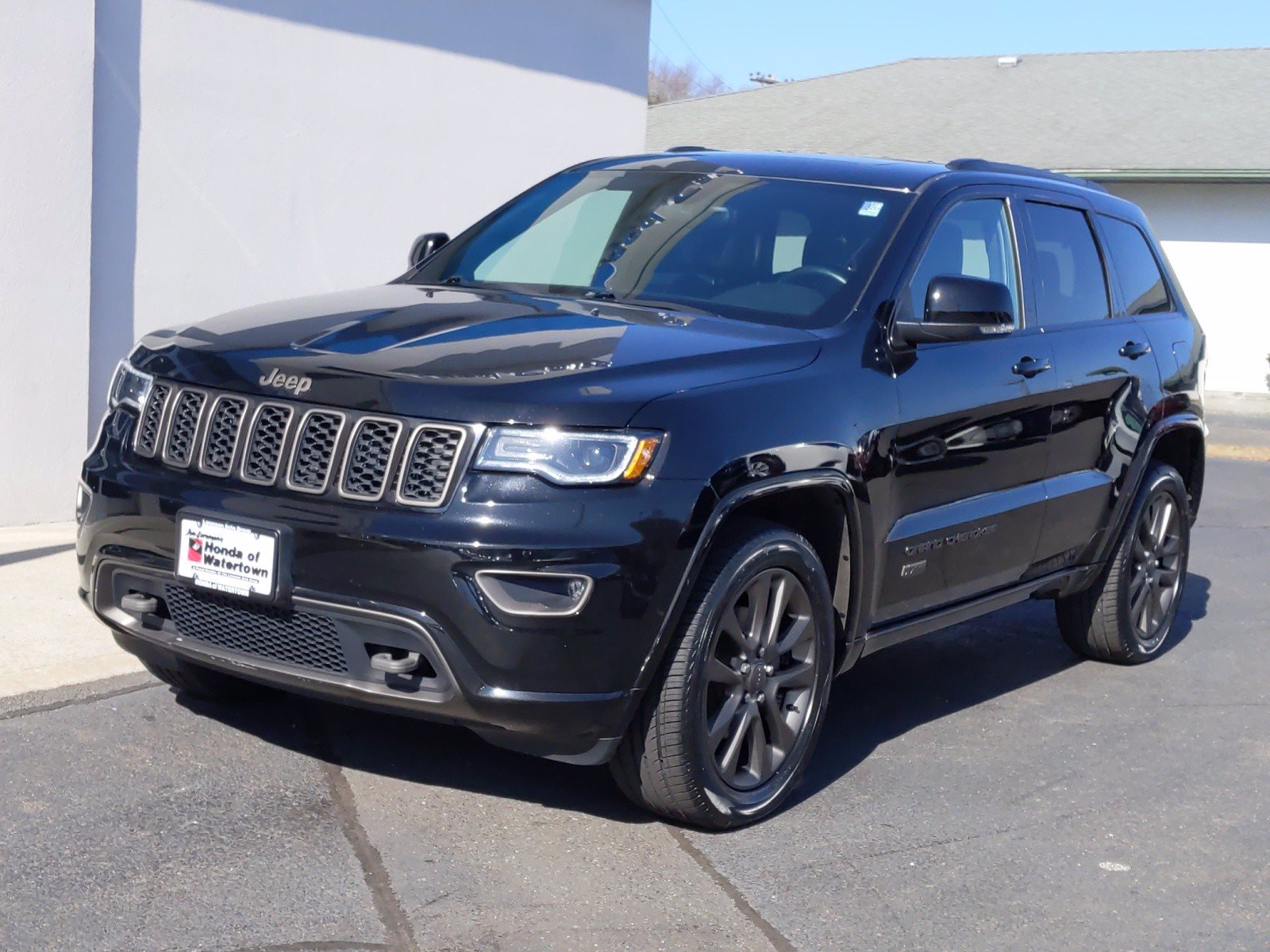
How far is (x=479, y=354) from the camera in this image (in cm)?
426

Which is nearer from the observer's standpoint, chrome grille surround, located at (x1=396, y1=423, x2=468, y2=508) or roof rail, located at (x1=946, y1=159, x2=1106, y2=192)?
chrome grille surround, located at (x1=396, y1=423, x2=468, y2=508)

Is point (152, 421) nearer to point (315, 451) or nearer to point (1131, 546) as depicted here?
point (315, 451)

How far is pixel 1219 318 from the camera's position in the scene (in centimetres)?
2438

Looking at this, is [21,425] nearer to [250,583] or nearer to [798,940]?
[250,583]

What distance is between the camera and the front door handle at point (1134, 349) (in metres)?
6.42

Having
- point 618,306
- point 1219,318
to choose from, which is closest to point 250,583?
point 618,306

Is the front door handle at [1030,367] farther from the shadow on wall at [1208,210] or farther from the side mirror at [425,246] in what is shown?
the shadow on wall at [1208,210]

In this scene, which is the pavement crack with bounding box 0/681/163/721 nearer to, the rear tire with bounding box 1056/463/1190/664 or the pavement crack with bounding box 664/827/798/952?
the pavement crack with bounding box 664/827/798/952

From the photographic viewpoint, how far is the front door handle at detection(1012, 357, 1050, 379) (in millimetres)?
5602

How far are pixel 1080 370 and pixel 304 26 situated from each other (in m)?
5.29

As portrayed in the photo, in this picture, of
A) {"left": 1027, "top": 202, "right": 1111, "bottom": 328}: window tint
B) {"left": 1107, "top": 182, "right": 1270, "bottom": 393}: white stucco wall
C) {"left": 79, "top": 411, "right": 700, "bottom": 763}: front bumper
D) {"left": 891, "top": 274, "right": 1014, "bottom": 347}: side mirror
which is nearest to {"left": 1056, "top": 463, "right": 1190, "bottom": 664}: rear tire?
{"left": 1027, "top": 202, "right": 1111, "bottom": 328}: window tint

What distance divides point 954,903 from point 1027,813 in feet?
2.84

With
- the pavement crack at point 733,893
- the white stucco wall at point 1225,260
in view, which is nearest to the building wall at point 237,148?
the pavement crack at point 733,893

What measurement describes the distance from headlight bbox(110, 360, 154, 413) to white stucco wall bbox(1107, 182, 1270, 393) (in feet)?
70.5
